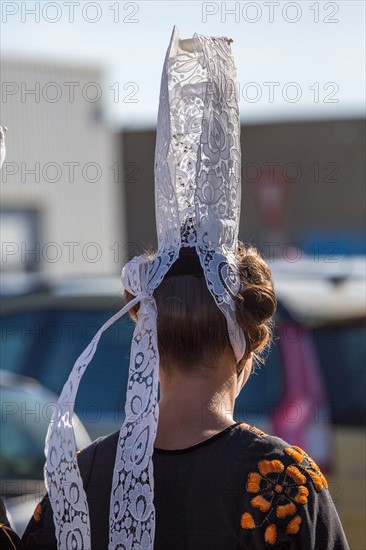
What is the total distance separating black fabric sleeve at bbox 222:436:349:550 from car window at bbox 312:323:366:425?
264 cm

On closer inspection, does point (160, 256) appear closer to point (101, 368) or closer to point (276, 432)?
point (276, 432)

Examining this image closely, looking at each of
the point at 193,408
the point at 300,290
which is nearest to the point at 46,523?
the point at 193,408

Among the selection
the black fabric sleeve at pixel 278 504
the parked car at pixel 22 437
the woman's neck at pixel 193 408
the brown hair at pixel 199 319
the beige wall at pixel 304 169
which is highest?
the beige wall at pixel 304 169

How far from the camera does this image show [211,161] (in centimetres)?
244

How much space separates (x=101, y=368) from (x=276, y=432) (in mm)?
1043

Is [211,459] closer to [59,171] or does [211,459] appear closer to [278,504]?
[278,504]

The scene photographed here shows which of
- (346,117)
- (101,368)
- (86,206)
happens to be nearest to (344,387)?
(101,368)

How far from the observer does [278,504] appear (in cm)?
215

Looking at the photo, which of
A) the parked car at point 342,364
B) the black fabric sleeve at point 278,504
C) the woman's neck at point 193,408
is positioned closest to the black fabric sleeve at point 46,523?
the woman's neck at point 193,408

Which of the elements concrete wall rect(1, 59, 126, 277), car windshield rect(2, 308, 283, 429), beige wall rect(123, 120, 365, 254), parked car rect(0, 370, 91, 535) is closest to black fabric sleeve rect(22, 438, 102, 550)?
parked car rect(0, 370, 91, 535)

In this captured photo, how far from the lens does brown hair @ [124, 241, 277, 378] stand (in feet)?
7.48

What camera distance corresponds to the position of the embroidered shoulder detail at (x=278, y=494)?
2.14 m

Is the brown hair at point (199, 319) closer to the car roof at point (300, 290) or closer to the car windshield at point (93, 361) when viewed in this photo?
the car windshield at point (93, 361)

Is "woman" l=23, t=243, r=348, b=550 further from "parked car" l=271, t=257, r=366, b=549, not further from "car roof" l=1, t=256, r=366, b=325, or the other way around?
"car roof" l=1, t=256, r=366, b=325
